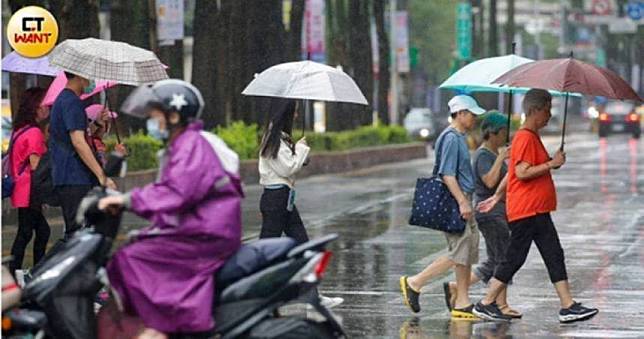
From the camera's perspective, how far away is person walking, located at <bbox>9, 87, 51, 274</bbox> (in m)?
13.4

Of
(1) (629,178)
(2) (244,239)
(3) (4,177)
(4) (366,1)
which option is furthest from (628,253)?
(4) (366,1)

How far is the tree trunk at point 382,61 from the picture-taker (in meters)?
43.8

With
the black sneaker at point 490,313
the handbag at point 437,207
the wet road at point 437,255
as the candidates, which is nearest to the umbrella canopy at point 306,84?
the handbag at point 437,207

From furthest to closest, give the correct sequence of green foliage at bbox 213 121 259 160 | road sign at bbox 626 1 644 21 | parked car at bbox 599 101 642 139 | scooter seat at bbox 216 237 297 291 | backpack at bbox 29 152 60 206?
1. road sign at bbox 626 1 644 21
2. parked car at bbox 599 101 642 139
3. green foliage at bbox 213 121 259 160
4. backpack at bbox 29 152 60 206
5. scooter seat at bbox 216 237 297 291

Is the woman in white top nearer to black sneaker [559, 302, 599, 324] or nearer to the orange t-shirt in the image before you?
the orange t-shirt

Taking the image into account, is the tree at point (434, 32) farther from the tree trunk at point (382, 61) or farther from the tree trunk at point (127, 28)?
the tree trunk at point (127, 28)

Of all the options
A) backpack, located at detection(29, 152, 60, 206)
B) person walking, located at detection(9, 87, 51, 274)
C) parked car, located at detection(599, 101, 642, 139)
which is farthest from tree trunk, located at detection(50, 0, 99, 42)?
parked car, located at detection(599, 101, 642, 139)

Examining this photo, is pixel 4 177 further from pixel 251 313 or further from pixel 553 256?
pixel 251 313

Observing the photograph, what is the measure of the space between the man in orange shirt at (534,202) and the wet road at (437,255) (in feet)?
1.08

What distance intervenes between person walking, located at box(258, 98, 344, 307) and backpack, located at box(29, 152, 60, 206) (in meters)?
A: 1.91

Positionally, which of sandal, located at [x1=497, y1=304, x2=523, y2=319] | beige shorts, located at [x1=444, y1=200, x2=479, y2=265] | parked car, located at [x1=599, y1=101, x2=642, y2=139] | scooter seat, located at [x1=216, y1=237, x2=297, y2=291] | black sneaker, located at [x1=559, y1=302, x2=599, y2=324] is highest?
scooter seat, located at [x1=216, y1=237, x2=297, y2=291]

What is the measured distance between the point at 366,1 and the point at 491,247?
3041 centimetres

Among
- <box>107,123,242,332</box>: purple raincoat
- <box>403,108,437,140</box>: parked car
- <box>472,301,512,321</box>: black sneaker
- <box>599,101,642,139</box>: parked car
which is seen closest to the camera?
<box>107,123,242,332</box>: purple raincoat

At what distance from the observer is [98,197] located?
26.0 feet
